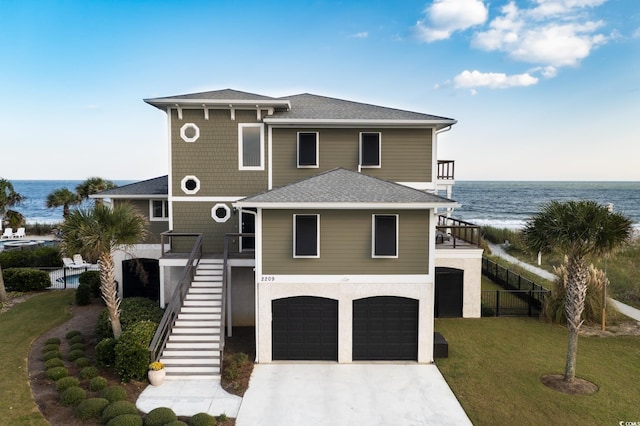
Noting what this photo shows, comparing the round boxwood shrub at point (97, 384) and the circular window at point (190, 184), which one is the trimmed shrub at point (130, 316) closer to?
the round boxwood shrub at point (97, 384)

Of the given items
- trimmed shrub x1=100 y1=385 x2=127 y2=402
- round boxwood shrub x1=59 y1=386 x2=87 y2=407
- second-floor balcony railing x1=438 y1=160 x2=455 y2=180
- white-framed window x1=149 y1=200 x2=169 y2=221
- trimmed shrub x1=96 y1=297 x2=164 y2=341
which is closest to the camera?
round boxwood shrub x1=59 y1=386 x2=87 y2=407

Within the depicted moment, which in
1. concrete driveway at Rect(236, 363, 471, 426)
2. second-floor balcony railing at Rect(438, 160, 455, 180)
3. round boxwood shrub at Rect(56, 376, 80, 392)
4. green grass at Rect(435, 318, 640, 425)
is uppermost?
second-floor balcony railing at Rect(438, 160, 455, 180)

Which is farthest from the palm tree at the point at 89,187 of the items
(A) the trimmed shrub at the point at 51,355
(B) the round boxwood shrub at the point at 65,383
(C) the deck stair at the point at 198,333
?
(B) the round boxwood shrub at the point at 65,383

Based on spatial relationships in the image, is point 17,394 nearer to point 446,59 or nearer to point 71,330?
point 71,330

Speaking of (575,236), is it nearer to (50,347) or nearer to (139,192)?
(50,347)

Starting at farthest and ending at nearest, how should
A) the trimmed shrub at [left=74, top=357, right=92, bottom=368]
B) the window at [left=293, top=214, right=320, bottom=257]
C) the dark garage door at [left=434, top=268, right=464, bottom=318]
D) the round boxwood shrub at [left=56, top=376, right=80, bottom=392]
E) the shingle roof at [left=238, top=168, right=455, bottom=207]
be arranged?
the dark garage door at [left=434, top=268, right=464, bottom=318] < the window at [left=293, top=214, right=320, bottom=257] < the shingle roof at [left=238, top=168, right=455, bottom=207] < the trimmed shrub at [left=74, top=357, right=92, bottom=368] < the round boxwood shrub at [left=56, top=376, right=80, bottom=392]

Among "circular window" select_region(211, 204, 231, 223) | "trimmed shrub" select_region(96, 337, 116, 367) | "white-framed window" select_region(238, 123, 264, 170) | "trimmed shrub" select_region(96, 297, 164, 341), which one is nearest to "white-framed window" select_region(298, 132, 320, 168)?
"white-framed window" select_region(238, 123, 264, 170)

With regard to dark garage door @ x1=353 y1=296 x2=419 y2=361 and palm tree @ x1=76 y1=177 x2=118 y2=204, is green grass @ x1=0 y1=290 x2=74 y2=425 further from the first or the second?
palm tree @ x1=76 y1=177 x2=118 y2=204

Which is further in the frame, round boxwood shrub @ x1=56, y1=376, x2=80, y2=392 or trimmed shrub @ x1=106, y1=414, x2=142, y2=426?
round boxwood shrub @ x1=56, y1=376, x2=80, y2=392
